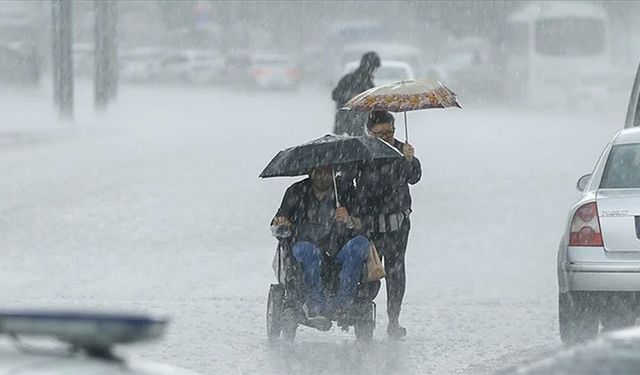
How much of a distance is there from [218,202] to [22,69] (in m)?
33.4

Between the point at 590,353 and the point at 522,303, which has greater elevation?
the point at 590,353

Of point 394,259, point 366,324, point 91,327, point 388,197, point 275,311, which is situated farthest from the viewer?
point 394,259

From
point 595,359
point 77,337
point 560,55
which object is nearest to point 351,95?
point 595,359

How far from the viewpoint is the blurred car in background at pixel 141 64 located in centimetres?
6538

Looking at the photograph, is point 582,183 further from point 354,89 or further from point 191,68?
point 191,68

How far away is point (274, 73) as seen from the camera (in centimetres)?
5988

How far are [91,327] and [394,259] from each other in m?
7.72

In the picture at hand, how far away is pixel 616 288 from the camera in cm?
1034

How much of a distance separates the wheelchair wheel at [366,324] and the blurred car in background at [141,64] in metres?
54.1

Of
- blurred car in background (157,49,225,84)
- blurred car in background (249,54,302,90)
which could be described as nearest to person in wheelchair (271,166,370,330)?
blurred car in background (249,54,302,90)

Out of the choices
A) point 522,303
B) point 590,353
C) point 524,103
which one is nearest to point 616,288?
point 522,303

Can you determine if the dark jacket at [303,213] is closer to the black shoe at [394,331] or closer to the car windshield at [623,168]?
the black shoe at [394,331]

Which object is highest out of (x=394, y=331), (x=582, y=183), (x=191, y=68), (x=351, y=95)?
(x=351, y=95)

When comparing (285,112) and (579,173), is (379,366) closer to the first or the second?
(579,173)
